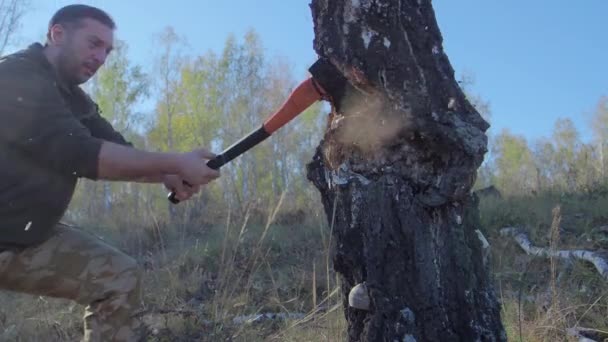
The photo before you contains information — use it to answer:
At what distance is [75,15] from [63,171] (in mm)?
828

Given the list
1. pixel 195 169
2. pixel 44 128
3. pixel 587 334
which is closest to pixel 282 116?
pixel 195 169

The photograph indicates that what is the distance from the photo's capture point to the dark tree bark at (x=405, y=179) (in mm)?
2002

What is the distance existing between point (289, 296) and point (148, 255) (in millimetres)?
2562

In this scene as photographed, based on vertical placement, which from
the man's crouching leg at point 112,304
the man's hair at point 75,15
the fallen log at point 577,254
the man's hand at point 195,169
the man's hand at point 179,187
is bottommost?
the fallen log at point 577,254

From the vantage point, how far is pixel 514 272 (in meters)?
4.38

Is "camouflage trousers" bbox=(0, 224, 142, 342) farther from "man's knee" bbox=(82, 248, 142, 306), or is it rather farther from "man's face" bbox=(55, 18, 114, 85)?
"man's face" bbox=(55, 18, 114, 85)

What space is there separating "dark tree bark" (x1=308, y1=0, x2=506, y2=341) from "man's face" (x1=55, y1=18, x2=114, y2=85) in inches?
45.6

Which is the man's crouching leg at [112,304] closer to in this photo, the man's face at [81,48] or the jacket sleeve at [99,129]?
the jacket sleeve at [99,129]

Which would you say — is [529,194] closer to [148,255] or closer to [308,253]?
[308,253]

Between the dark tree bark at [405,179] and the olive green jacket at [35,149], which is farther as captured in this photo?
the olive green jacket at [35,149]

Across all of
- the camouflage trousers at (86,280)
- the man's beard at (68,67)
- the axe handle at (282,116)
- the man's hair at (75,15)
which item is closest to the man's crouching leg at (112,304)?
the camouflage trousers at (86,280)

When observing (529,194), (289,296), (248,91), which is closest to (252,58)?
(248,91)

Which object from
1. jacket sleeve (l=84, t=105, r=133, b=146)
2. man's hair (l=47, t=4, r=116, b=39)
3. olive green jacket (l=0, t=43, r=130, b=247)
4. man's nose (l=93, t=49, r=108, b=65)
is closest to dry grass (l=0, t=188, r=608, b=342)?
jacket sleeve (l=84, t=105, r=133, b=146)

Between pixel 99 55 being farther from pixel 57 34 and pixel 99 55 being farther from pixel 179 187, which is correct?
pixel 179 187
